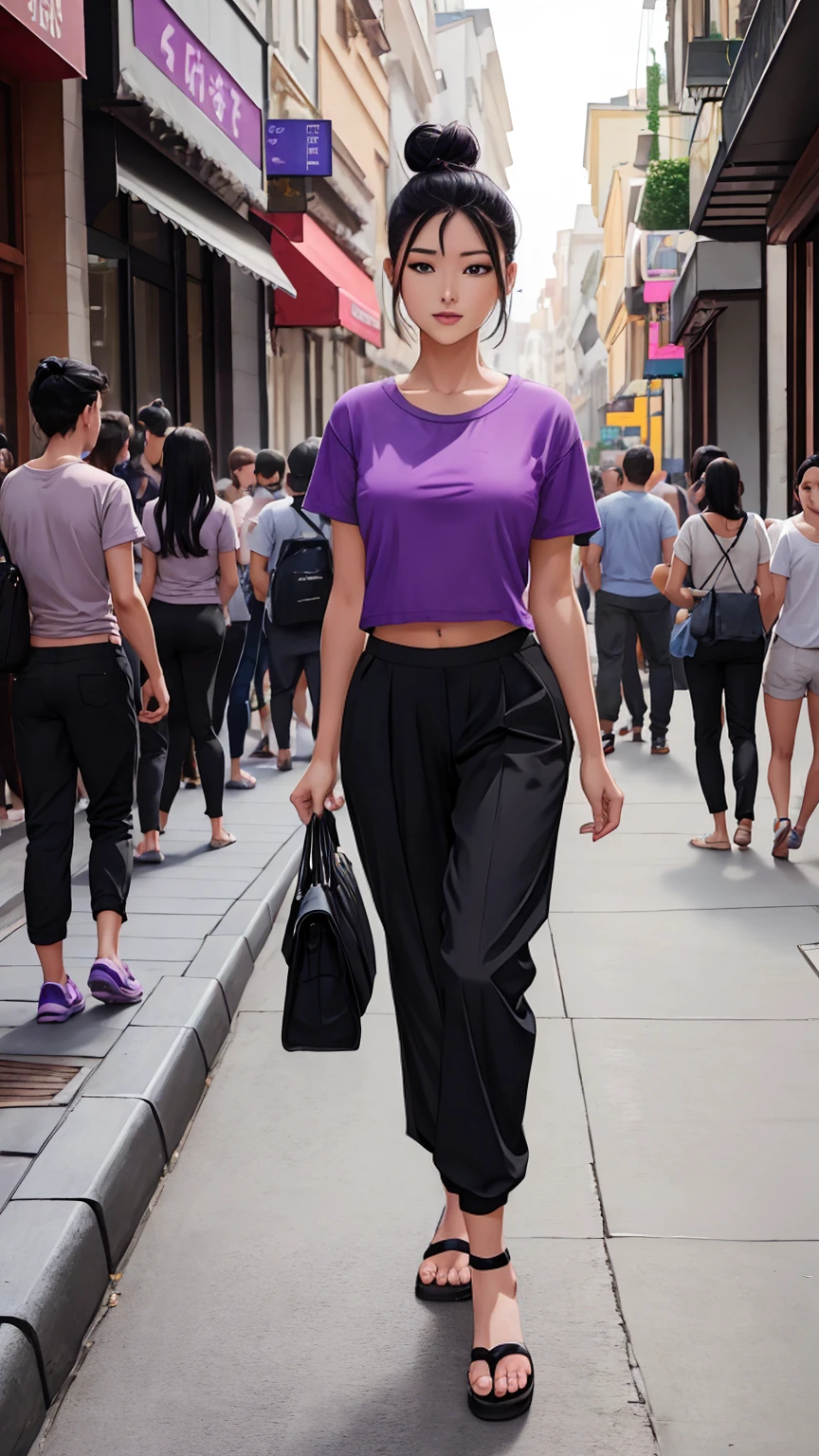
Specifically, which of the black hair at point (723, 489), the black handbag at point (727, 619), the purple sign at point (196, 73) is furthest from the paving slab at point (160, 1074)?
the purple sign at point (196, 73)

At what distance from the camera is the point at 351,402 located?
3.17 metres

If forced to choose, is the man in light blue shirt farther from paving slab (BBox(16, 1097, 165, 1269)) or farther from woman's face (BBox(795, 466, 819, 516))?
paving slab (BBox(16, 1097, 165, 1269))

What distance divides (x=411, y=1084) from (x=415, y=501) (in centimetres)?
115

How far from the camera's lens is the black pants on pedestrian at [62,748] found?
505cm

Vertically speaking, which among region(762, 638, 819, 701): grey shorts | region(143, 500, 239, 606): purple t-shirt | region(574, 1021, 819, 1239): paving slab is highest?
region(143, 500, 239, 606): purple t-shirt

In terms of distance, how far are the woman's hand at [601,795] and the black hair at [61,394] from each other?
2.45m

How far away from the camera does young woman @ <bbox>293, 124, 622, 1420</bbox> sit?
302 centimetres

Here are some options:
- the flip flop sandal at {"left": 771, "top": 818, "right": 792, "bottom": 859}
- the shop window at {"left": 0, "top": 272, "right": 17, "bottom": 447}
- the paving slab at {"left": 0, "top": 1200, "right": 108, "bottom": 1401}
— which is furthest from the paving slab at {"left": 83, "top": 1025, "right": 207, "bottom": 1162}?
the shop window at {"left": 0, "top": 272, "right": 17, "bottom": 447}

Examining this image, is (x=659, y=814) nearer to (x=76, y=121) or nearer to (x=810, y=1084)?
(x=810, y=1084)

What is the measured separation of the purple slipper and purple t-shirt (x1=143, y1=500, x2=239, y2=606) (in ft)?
9.17

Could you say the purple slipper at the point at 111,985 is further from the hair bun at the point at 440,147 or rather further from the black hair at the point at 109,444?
the black hair at the point at 109,444

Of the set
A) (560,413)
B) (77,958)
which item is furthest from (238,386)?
(560,413)

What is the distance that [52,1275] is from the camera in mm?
3186

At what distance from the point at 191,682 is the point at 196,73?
622 centimetres
